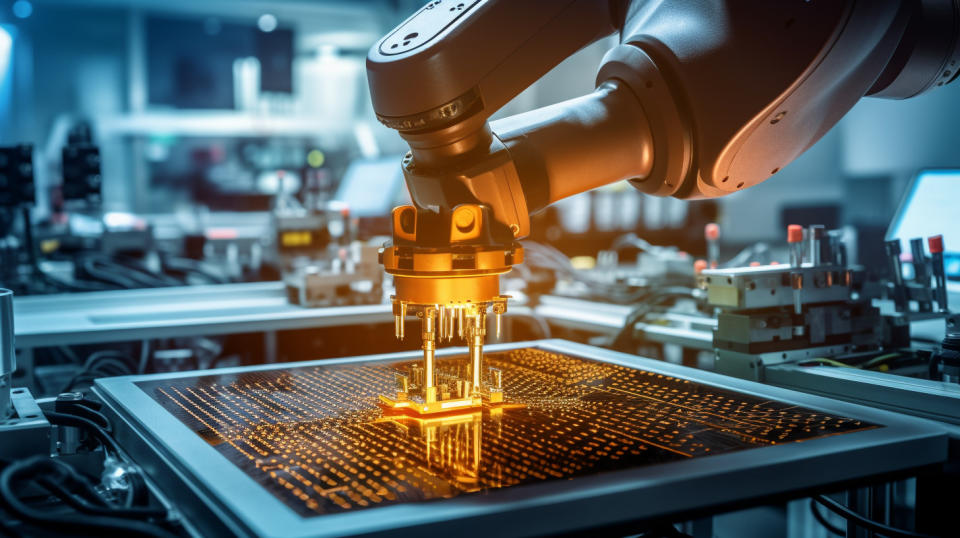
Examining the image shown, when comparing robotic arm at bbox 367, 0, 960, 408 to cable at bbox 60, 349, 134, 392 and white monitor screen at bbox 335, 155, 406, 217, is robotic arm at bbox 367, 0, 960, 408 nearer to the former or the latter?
cable at bbox 60, 349, 134, 392

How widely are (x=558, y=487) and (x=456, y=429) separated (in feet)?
0.81

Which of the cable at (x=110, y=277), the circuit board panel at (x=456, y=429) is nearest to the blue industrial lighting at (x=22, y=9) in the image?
the cable at (x=110, y=277)

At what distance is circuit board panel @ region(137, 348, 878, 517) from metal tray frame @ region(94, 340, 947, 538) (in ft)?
0.08

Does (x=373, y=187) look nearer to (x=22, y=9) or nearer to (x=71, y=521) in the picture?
(x=71, y=521)

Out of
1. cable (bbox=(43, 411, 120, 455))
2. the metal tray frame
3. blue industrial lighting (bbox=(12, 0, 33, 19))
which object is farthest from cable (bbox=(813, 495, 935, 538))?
blue industrial lighting (bbox=(12, 0, 33, 19))

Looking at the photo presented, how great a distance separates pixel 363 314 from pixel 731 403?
127cm

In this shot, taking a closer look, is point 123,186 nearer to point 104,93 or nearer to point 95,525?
point 104,93

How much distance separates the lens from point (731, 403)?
1097 mm

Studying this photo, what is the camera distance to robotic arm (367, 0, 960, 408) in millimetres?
943

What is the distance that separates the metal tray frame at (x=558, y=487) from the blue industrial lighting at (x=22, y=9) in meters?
6.24

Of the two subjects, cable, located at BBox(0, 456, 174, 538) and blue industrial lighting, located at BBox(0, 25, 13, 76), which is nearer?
cable, located at BBox(0, 456, 174, 538)

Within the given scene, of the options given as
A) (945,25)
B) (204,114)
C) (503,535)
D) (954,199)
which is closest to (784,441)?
(503,535)

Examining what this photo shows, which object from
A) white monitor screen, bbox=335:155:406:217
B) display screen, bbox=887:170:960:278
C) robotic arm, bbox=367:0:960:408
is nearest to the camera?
robotic arm, bbox=367:0:960:408

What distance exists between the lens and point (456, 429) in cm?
99
